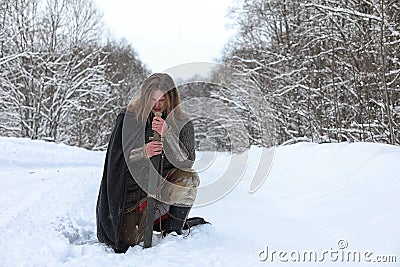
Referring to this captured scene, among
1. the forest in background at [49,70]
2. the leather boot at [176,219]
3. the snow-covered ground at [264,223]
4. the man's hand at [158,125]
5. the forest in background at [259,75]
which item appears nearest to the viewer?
the snow-covered ground at [264,223]

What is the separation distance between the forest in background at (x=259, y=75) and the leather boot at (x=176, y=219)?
306 cm

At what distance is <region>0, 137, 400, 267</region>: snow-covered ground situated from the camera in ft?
8.58

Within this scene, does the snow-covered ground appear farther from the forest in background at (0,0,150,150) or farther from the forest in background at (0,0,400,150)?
the forest in background at (0,0,150,150)

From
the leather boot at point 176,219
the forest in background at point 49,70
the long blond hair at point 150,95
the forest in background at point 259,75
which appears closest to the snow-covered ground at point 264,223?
the leather boot at point 176,219

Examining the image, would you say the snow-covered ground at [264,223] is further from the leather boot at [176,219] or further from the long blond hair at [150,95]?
the long blond hair at [150,95]

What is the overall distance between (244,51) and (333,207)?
48.0ft

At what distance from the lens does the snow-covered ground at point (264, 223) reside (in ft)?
8.58

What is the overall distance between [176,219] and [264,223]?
38.9 inches

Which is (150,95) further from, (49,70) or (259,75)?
(49,70)

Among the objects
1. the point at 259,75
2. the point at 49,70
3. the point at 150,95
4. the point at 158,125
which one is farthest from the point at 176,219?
the point at 49,70

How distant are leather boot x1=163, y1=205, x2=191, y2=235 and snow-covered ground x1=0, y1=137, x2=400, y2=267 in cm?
11

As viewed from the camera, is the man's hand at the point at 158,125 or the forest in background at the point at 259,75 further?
the forest in background at the point at 259,75

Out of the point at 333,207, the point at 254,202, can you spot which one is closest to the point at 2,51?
the point at 254,202

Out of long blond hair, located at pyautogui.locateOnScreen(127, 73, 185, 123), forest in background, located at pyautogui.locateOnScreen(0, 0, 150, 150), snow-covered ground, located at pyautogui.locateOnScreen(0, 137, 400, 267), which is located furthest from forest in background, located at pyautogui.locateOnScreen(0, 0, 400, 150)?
long blond hair, located at pyautogui.locateOnScreen(127, 73, 185, 123)
